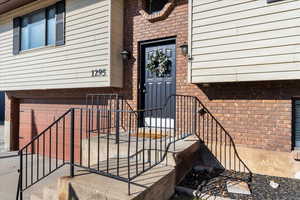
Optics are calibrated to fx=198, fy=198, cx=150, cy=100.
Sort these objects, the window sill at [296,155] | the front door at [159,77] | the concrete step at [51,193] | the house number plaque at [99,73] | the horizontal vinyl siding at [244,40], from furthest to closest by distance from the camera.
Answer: the house number plaque at [99,73]
the front door at [159,77]
the window sill at [296,155]
the horizontal vinyl siding at [244,40]
the concrete step at [51,193]

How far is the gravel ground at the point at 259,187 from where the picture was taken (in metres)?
2.98

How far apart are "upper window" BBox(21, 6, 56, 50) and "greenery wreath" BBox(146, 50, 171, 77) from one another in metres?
3.67

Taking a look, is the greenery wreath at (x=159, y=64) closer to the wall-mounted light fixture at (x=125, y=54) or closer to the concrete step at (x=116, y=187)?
the wall-mounted light fixture at (x=125, y=54)

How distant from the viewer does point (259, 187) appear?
10.9 feet

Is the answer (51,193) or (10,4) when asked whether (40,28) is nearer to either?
(10,4)

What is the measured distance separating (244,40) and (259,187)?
2551 mm

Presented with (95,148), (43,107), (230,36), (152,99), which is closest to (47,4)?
(43,107)

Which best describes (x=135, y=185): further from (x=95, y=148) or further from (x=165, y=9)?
(x=165, y=9)

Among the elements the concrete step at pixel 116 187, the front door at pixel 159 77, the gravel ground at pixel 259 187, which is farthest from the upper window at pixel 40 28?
the gravel ground at pixel 259 187

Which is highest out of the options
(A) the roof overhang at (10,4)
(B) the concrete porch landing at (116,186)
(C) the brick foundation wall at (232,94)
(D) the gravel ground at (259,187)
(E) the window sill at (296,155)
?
(A) the roof overhang at (10,4)

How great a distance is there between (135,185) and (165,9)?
419cm

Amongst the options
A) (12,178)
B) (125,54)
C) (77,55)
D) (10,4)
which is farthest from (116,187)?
(10,4)

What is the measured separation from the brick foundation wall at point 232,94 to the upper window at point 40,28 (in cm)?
222

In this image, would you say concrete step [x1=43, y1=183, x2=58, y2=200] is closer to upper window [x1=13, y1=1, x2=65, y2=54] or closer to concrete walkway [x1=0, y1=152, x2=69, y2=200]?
concrete walkway [x1=0, y1=152, x2=69, y2=200]
